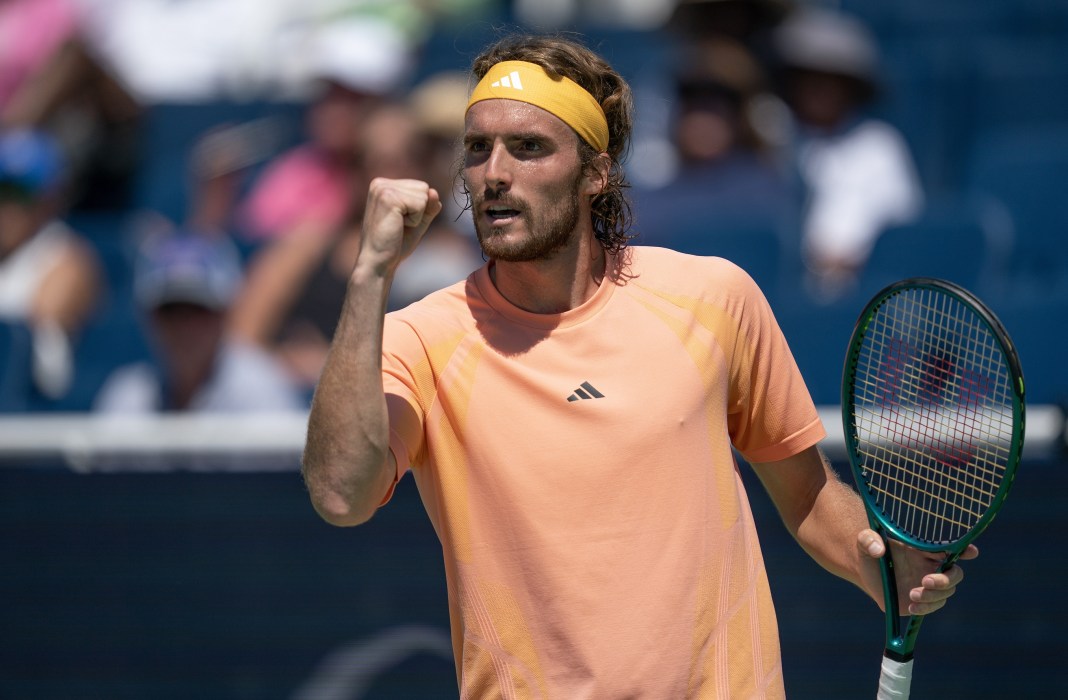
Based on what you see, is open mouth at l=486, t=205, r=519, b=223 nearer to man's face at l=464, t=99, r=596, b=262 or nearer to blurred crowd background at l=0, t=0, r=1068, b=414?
man's face at l=464, t=99, r=596, b=262

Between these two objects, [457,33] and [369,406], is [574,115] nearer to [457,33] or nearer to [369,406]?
[369,406]

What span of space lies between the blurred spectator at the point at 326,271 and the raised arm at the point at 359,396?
354 centimetres

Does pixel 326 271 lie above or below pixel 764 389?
below

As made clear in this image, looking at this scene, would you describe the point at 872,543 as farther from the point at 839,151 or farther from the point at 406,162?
the point at 839,151

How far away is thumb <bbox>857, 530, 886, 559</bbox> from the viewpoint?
2.45m

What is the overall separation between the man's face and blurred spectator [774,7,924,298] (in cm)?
345

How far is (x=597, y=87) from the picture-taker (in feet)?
8.27

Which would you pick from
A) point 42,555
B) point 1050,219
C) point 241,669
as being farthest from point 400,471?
point 1050,219

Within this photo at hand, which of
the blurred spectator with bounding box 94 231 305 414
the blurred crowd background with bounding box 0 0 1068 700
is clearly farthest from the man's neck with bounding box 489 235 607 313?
the blurred spectator with bounding box 94 231 305 414

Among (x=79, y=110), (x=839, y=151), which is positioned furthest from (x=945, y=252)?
→ (x=79, y=110)

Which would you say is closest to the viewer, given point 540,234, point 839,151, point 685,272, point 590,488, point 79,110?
point 590,488

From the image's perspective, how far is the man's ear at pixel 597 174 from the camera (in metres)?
2.50

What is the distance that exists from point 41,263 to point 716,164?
3134 millimetres

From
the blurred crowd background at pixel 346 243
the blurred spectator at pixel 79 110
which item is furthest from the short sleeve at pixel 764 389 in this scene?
the blurred spectator at pixel 79 110
